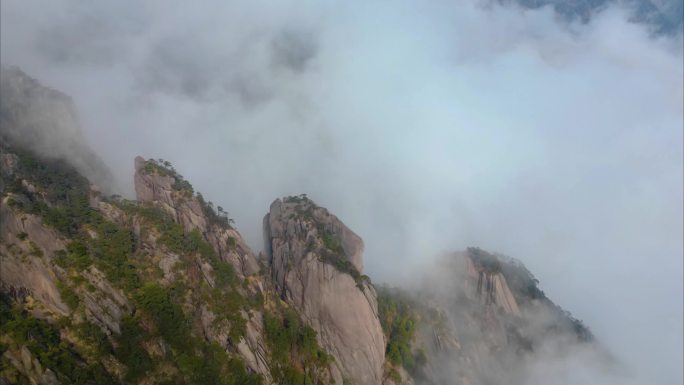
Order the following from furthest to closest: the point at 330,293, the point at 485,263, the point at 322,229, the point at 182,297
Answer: the point at 485,263, the point at 322,229, the point at 330,293, the point at 182,297

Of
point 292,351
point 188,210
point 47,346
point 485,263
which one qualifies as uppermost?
point 485,263

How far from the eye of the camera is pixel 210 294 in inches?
4567

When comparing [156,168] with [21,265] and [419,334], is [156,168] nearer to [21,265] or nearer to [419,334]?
[21,265]

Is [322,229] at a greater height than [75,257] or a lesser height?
greater

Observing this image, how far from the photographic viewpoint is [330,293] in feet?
434

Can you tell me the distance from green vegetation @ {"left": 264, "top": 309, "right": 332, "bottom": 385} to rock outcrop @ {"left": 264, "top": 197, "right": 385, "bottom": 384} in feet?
16.6

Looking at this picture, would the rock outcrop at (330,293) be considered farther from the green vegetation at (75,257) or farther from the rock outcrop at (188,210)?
the green vegetation at (75,257)

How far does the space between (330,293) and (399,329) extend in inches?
1097

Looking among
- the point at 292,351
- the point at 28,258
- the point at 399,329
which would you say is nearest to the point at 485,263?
the point at 399,329

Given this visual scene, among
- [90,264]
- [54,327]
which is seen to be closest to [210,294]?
[90,264]

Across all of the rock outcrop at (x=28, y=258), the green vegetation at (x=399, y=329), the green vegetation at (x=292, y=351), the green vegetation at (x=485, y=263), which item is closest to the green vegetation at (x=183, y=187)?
the green vegetation at (x=292, y=351)

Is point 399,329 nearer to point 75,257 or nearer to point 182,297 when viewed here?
point 182,297

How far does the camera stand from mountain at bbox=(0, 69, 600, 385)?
92.6 metres

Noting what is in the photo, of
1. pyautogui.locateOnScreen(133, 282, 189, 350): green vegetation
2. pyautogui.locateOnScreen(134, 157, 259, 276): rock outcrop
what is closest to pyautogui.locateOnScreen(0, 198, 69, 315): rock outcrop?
pyautogui.locateOnScreen(133, 282, 189, 350): green vegetation
